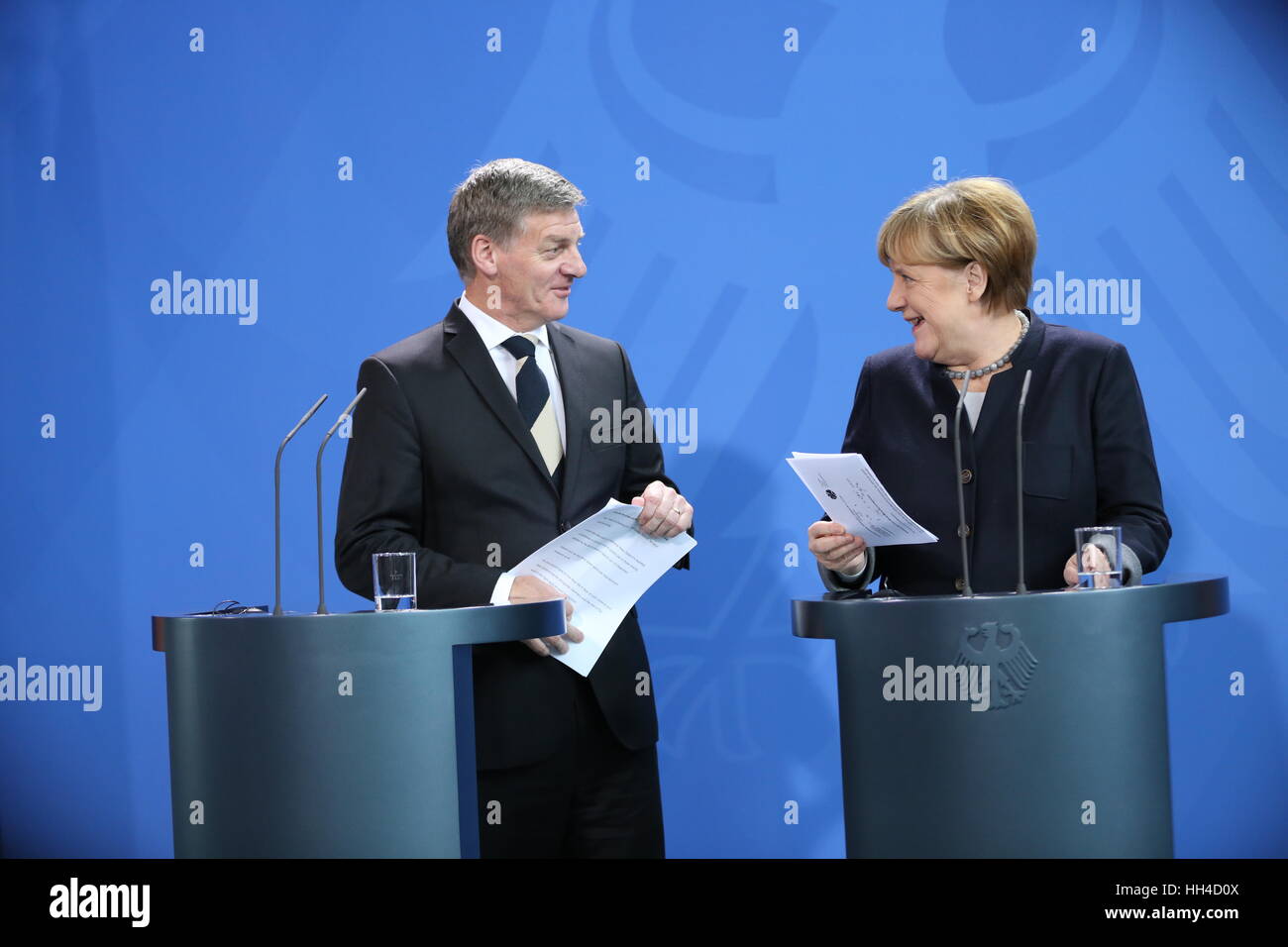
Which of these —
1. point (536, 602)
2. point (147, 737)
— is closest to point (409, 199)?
point (147, 737)

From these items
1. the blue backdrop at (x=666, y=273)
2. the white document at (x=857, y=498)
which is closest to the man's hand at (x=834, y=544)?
the white document at (x=857, y=498)

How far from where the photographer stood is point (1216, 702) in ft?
13.2

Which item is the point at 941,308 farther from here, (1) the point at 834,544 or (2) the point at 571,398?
(2) the point at 571,398

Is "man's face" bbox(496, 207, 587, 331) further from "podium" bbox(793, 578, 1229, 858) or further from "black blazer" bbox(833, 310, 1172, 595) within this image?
"podium" bbox(793, 578, 1229, 858)

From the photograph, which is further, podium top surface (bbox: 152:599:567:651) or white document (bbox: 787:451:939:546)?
white document (bbox: 787:451:939:546)

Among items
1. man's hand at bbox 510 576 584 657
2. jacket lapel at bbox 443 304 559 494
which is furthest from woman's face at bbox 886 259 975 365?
man's hand at bbox 510 576 584 657

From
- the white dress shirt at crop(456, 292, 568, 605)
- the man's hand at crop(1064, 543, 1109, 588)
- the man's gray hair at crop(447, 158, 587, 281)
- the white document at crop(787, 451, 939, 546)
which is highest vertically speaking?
the man's gray hair at crop(447, 158, 587, 281)

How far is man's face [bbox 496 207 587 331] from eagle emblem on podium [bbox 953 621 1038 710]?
124 cm

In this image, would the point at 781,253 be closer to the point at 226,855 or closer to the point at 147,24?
the point at 147,24

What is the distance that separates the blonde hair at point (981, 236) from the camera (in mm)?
2705

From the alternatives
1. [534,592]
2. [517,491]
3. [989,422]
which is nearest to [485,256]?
[517,491]

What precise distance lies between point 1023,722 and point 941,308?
39.9 inches

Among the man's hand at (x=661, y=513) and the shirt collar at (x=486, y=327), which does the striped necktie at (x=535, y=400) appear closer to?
the shirt collar at (x=486, y=327)

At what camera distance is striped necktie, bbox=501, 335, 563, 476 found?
9.15 feet
